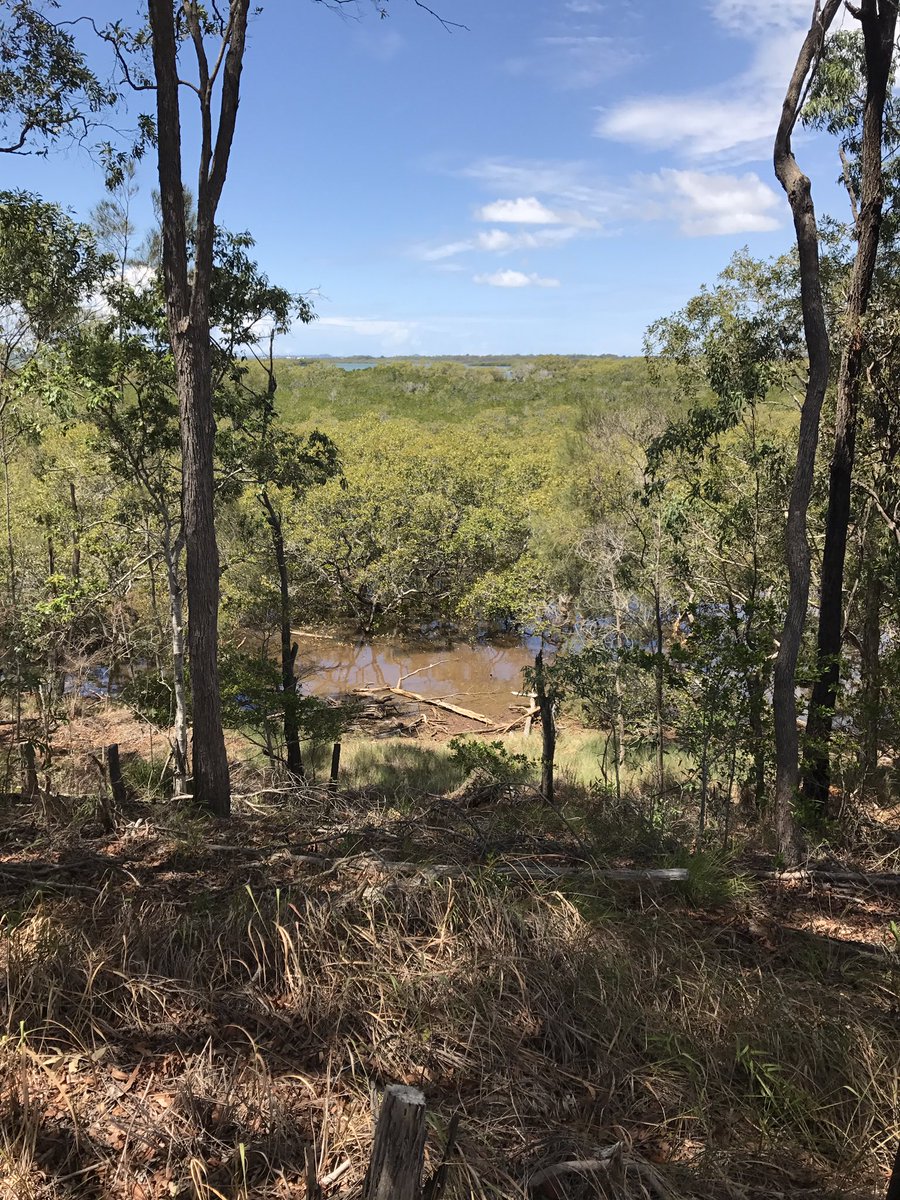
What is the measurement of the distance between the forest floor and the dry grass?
1 centimetres

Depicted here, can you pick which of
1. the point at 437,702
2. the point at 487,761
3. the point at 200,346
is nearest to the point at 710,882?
the point at 200,346

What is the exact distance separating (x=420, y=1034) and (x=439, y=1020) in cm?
13

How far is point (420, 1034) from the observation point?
11.0 feet

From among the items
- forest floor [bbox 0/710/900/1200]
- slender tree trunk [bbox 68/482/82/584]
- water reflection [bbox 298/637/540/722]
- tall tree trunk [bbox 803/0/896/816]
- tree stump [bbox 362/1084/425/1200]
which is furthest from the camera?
water reflection [bbox 298/637/540/722]

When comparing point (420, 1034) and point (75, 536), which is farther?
point (75, 536)

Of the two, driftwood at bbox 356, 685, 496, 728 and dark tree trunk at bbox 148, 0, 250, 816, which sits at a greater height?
dark tree trunk at bbox 148, 0, 250, 816

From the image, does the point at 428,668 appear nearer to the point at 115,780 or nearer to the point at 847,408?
the point at 847,408

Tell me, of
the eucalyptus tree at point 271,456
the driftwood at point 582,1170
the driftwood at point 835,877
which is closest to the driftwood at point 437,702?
the eucalyptus tree at point 271,456

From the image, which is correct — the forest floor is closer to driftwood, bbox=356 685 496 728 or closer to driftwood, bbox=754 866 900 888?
driftwood, bbox=754 866 900 888

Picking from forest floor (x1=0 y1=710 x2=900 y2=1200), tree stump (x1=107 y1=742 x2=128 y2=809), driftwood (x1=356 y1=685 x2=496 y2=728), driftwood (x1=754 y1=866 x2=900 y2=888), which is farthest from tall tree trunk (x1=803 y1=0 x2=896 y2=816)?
driftwood (x1=356 y1=685 x2=496 y2=728)

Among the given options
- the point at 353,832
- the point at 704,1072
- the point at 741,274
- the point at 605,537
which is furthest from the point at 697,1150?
the point at 605,537

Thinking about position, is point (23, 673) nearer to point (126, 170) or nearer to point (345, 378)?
point (126, 170)

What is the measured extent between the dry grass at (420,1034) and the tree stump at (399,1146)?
0.65 m

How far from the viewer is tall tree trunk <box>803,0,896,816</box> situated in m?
8.12
